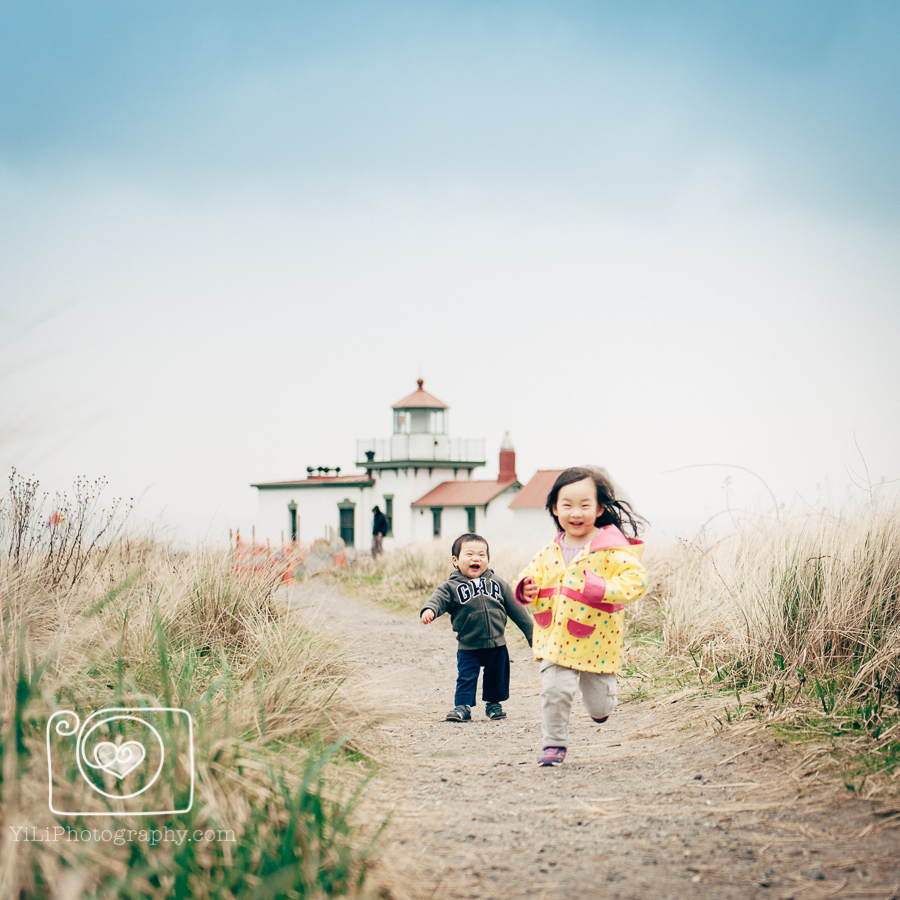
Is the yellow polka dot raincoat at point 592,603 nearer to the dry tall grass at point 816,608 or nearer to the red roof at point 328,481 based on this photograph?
the dry tall grass at point 816,608

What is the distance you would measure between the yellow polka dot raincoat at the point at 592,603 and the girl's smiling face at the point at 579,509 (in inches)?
3.4

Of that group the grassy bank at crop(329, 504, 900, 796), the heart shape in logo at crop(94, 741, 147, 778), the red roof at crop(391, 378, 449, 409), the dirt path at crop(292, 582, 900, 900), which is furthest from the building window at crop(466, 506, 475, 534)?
the heart shape in logo at crop(94, 741, 147, 778)

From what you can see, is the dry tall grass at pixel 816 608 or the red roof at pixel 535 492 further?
the red roof at pixel 535 492

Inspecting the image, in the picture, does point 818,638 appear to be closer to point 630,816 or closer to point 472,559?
point 630,816

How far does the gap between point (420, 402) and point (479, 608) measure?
107ft

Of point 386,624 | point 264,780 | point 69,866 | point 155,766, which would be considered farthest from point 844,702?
point 386,624

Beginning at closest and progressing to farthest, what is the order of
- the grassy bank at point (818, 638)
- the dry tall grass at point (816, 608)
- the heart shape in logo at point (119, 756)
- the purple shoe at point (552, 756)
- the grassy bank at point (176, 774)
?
the grassy bank at point (176, 774)
the heart shape in logo at point (119, 756)
the grassy bank at point (818, 638)
the purple shoe at point (552, 756)
the dry tall grass at point (816, 608)

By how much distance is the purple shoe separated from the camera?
161 inches

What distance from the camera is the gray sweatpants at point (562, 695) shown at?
4129mm

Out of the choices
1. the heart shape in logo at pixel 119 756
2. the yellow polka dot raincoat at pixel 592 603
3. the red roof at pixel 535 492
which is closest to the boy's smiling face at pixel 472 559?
the yellow polka dot raincoat at pixel 592 603

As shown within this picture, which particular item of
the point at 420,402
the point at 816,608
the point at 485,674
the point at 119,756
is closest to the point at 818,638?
the point at 816,608

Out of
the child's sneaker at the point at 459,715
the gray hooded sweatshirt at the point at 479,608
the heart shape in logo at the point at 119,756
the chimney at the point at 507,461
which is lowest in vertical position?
the child's sneaker at the point at 459,715

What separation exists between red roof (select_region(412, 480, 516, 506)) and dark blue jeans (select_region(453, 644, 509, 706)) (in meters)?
30.9

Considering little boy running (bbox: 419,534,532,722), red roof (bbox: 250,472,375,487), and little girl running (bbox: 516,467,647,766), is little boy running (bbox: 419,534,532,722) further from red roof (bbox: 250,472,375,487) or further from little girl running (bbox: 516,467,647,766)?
red roof (bbox: 250,472,375,487)
